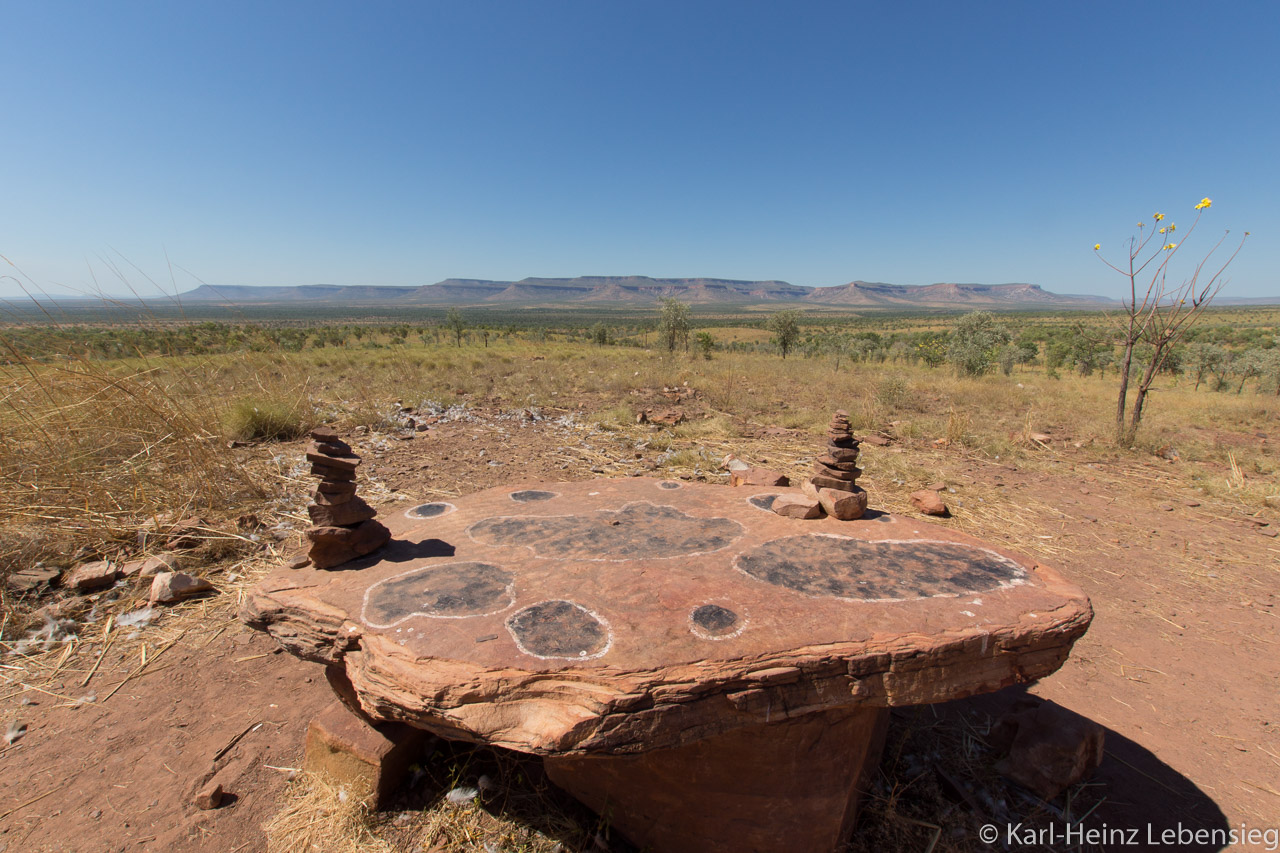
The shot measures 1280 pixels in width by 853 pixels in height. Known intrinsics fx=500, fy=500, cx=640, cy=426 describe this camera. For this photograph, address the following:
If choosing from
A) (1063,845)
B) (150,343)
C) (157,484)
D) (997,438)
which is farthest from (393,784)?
(997,438)

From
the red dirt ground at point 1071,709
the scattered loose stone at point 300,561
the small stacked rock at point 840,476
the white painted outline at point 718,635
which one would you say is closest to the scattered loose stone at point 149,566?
the red dirt ground at point 1071,709

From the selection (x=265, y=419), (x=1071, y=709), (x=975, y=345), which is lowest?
(x=1071, y=709)

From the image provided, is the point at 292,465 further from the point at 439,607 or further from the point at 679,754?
the point at 679,754

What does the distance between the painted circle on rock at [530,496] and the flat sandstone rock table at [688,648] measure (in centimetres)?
63

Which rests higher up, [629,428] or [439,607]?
[439,607]

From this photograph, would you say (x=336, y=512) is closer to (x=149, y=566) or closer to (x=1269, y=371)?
(x=149, y=566)

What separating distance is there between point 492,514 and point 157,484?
141 inches

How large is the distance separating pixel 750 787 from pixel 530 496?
2.16m

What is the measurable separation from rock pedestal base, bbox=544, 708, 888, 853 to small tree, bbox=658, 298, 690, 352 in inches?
979

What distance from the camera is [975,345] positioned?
852 inches

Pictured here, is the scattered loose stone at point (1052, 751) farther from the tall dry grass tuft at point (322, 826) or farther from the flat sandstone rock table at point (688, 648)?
the tall dry grass tuft at point (322, 826)

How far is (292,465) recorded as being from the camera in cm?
593

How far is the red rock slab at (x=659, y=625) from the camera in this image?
1.77 metres

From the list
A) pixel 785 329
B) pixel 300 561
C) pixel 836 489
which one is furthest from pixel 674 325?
pixel 300 561
